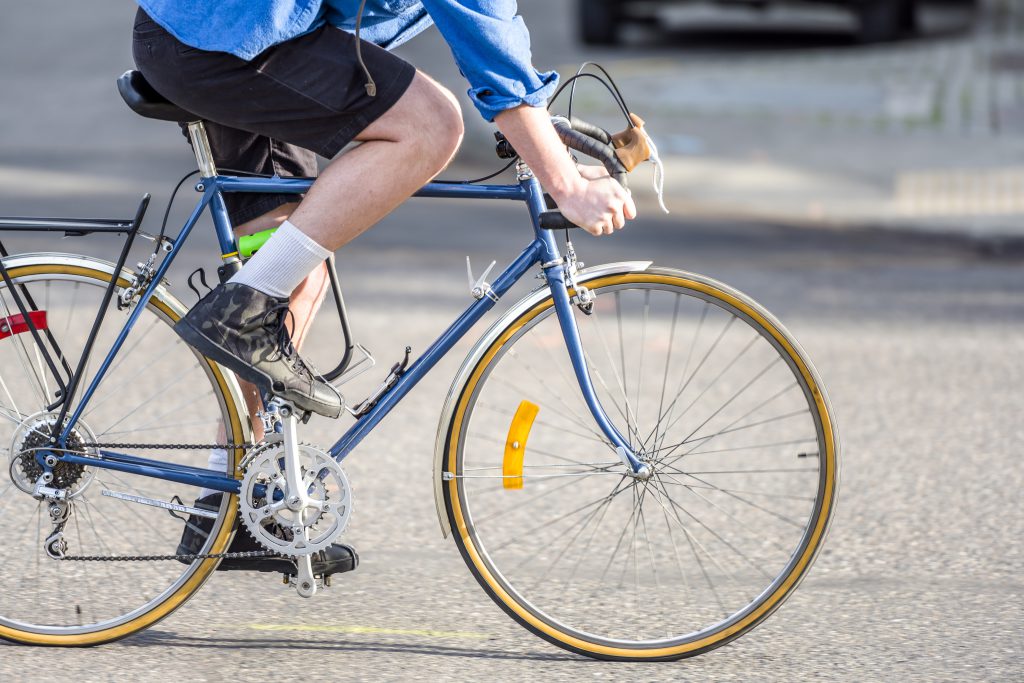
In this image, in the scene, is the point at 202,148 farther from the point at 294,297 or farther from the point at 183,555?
the point at 183,555

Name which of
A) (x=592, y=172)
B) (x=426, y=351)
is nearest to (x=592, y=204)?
(x=592, y=172)

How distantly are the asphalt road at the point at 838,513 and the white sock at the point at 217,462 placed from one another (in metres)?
0.39

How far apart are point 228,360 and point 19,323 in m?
0.54

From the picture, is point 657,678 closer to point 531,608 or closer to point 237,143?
point 531,608

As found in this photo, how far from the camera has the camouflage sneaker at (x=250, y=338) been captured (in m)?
2.84

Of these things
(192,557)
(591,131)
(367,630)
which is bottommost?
(367,630)

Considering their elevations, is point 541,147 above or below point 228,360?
above

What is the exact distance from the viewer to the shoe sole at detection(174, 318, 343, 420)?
285 centimetres

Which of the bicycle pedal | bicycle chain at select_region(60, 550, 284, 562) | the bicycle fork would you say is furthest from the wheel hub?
the bicycle fork

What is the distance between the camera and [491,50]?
2.66m

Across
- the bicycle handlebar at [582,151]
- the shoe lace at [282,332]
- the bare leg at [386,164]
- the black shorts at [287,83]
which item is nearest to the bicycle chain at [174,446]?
the shoe lace at [282,332]

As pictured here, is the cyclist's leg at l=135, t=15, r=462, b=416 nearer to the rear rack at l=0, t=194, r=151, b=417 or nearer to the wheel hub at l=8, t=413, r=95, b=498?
the rear rack at l=0, t=194, r=151, b=417

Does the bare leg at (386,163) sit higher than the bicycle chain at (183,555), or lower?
higher

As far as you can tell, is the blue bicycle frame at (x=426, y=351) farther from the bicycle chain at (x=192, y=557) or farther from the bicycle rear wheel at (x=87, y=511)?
the bicycle chain at (x=192, y=557)
